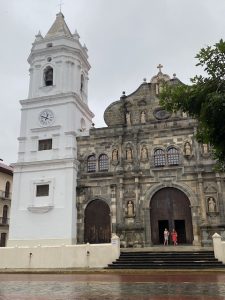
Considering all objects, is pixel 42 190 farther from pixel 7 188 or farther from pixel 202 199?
pixel 202 199

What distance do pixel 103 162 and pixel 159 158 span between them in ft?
16.0

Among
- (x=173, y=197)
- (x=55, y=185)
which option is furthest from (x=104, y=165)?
(x=173, y=197)

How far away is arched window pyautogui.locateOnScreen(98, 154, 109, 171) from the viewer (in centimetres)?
2845

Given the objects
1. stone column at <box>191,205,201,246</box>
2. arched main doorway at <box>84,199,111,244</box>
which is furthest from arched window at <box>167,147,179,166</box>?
arched main doorway at <box>84,199,111,244</box>

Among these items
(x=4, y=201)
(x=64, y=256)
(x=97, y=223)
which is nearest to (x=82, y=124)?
(x=97, y=223)

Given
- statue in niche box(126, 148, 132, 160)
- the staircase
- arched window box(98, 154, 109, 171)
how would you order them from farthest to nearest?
arched window box(98, 154, 109, 171) → statue in niche box(126, 148, 132, 160) → the staircase

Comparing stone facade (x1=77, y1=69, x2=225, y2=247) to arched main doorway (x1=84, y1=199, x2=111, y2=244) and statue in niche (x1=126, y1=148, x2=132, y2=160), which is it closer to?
statue in niche (x1=126, y1=148, x2=132, y2=160)

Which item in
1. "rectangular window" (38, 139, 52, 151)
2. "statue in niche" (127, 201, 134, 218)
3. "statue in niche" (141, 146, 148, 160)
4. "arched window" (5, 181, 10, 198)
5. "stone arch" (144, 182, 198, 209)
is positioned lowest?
"statue in niche" (127, 201, 134, 218)

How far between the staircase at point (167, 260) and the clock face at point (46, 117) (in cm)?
1431

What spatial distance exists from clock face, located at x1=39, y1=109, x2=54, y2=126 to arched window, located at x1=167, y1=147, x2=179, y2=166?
431 inches

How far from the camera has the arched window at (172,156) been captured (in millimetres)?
26812

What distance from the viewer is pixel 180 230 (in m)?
26.2

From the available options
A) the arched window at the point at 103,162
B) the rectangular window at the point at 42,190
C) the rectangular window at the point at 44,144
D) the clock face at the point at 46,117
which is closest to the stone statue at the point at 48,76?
the clock face at the point at 46,117

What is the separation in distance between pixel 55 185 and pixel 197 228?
1191cm
